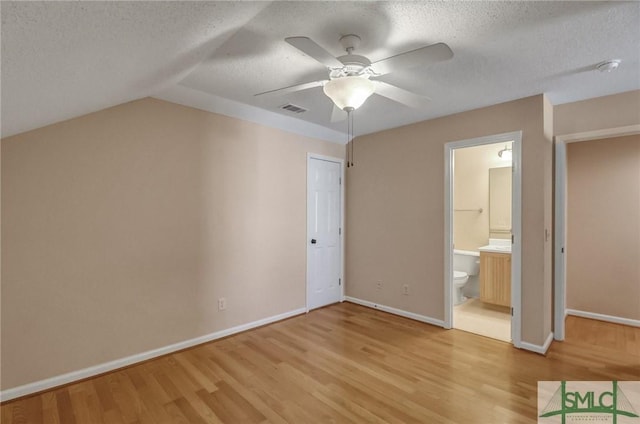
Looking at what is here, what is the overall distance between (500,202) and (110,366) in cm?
517

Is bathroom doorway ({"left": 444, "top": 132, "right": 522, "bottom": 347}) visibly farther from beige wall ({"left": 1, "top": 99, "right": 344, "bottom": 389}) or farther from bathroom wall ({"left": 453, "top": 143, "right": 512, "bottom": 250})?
beige wall ({"left": 1, "top": 99, "right": 344, "bottom": 389})

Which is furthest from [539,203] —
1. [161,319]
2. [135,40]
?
[161,319]

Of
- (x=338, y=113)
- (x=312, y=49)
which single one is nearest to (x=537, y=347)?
(x=338, y=113)

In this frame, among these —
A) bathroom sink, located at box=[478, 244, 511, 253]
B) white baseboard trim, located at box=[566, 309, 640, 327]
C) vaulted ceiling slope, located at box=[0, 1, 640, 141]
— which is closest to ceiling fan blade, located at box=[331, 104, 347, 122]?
vaulted ceiling slope, located at box=[0, 1, 640, 141]

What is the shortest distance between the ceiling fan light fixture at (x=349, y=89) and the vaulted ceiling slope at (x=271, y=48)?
1.08 feet

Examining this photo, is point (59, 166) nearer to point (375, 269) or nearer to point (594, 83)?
point (375, 269)

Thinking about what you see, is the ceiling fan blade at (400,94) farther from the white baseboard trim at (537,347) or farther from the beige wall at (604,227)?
the beige wall at (604,227)

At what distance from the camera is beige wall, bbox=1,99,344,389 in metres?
2.26

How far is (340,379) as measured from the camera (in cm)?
247

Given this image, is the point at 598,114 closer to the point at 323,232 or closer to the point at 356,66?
the point at 356,66

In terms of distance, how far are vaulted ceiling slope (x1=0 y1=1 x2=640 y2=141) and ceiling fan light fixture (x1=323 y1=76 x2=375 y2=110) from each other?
0.33 meters

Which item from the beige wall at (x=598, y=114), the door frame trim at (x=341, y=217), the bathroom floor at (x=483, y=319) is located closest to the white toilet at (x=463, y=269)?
the bathroom floor at (x=483, y=319)

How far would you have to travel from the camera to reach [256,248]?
11.8 ft

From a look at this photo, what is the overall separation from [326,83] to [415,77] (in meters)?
1.06
